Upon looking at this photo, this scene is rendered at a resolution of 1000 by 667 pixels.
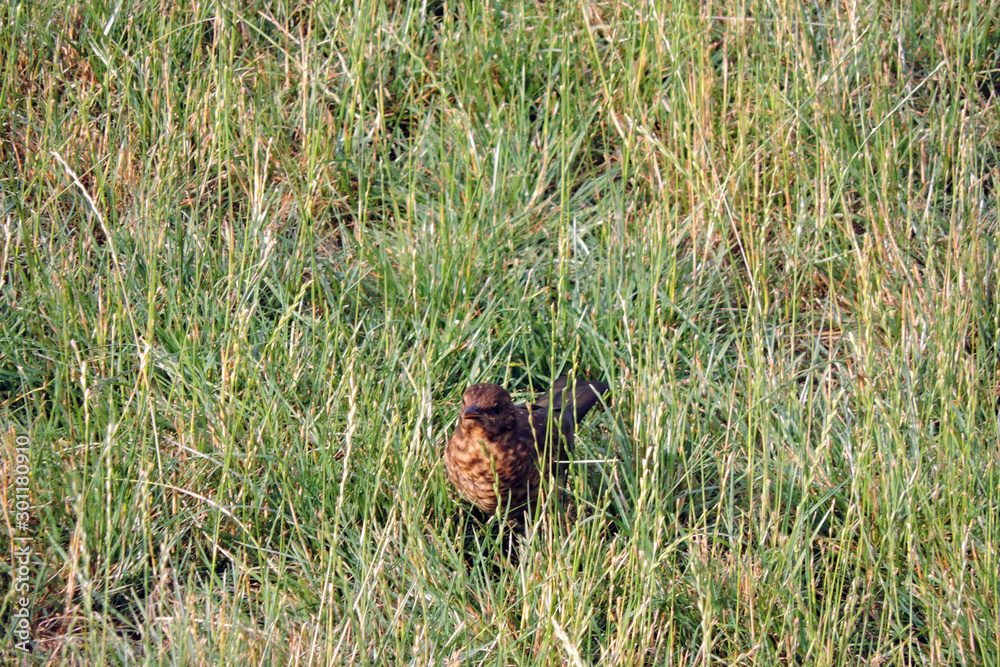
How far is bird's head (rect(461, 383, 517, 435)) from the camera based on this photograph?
2678 millimetres

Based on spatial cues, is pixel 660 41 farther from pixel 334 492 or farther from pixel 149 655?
pixel 149 655

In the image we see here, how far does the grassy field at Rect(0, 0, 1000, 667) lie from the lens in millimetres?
2352

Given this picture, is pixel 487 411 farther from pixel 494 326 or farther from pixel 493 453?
pixel 494 326

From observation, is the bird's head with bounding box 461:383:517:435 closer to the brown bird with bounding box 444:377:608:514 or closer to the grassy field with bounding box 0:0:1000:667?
the brown bird with bounding box 444:377:608:514

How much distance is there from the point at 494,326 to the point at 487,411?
0.63 meters

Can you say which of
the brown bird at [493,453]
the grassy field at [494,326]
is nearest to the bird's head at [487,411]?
the brown bird at [493,453]

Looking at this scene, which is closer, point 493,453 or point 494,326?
point 493,453

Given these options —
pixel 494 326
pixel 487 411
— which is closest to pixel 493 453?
pixel 487 411

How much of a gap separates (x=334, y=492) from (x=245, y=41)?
2.36 metres

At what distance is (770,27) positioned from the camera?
3.94 meters

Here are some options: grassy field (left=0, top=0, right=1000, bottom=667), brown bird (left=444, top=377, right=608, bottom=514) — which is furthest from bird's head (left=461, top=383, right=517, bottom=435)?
grassy field (left=0, top=0, right=1000, bottom=667)

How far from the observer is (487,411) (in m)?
2.72

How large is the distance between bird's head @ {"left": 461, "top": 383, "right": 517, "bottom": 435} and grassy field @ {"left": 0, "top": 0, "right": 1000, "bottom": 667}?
139mm

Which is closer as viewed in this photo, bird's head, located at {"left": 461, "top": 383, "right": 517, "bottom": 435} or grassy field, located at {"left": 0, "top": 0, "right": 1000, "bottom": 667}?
grassy field, located at {"left": 0, "top": 0, "right": 1000, "bottom": 667}
